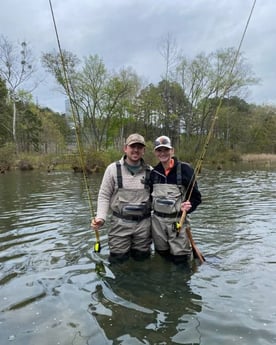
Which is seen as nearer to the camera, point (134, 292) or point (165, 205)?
point (134, 292)

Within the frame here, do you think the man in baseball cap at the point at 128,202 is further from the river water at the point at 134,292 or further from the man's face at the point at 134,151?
the river water at the point at 134,292

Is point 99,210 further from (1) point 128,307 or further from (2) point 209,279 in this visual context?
(2) point 209,279

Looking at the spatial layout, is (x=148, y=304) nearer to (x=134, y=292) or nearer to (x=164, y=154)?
(x=134, y=292)

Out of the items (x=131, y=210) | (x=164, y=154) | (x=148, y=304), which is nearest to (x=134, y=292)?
(x=148, y=304)

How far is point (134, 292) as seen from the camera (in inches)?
205

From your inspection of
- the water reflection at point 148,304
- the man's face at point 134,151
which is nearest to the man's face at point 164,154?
the man's face at point 134,151

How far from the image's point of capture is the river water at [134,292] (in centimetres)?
407

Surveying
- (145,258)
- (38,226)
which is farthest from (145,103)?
(145,258)

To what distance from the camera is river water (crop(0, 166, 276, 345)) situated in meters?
4.07

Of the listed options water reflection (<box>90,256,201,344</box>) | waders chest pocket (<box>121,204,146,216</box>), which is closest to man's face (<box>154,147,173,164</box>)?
waders chest pocket (<box>121,204,146,216</box>)

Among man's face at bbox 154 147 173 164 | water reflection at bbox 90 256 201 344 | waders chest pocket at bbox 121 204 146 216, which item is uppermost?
man's face at bbox 154 147 173 164

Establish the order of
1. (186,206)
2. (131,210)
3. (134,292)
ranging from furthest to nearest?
(131,210) → (186,206) → (134,292)

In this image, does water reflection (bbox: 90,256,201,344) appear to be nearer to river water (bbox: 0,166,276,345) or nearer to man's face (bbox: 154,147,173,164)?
river water (bbox: 0,166,276,345)

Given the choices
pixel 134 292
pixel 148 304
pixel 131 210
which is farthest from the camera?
pixel 131 210
